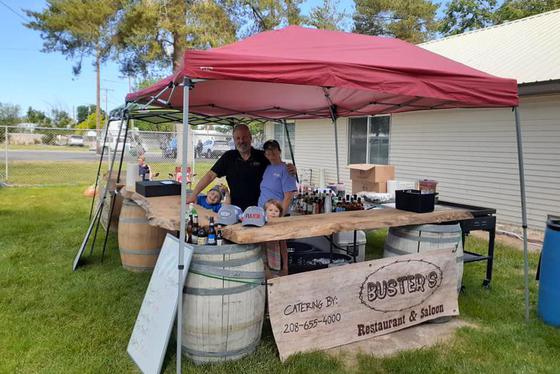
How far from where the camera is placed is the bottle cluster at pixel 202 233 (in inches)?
104

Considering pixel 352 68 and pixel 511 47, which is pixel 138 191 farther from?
pixel 511 47

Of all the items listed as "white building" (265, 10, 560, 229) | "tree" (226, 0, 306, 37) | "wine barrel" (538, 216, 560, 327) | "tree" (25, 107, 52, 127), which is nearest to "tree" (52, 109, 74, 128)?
"tree" (25, 107, 52, 127)

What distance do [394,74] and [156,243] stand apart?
301 centimetres

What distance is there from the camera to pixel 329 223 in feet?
10.0

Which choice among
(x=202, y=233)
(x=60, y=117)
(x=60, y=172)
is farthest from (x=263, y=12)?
(x=60, y=117)

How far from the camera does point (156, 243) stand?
443 cm

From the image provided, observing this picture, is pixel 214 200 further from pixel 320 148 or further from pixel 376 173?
pixel 320 148

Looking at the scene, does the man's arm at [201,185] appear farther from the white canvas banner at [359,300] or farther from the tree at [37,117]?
the tree at [37,117]

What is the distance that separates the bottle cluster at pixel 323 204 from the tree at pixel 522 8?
62.3ft

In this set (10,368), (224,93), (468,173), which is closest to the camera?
(10,368)

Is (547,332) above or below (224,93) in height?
below

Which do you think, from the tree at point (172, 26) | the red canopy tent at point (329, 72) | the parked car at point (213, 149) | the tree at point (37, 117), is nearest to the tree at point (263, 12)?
the tree at point (172, 26)

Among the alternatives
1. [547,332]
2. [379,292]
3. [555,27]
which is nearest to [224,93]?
[379,292]

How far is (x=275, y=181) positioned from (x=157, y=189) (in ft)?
4.07
